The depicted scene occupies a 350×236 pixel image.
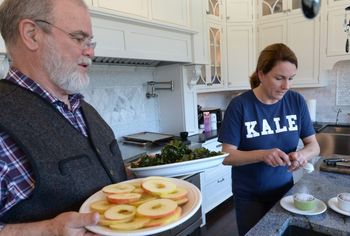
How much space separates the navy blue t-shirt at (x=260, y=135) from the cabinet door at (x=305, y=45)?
1.96m

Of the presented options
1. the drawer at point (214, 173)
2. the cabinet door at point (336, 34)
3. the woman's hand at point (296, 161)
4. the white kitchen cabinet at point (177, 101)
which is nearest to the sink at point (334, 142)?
the cabinet door at point (336, 34)

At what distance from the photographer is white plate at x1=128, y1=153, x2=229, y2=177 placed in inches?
39.1

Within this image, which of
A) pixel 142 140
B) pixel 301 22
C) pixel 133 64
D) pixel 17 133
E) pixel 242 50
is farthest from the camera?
pixel 242 50

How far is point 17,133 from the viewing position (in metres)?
0.68

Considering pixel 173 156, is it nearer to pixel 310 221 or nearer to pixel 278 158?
pixel 278 158

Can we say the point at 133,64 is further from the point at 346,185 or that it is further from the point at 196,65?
the point at 346,185

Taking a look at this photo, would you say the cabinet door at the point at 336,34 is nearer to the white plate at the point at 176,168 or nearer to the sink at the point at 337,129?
the sink at the point at 337,129

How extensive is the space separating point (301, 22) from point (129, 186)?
3019 mm

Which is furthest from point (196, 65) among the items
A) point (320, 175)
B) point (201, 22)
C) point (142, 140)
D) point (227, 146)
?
point (320, 175)

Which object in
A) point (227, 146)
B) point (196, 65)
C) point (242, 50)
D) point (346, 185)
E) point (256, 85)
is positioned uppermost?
point (242, 50)

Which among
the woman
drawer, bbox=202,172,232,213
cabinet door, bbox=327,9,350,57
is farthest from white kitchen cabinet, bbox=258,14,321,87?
the woman

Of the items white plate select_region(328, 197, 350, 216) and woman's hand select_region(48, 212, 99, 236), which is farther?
white plate select_region(328, 197, 350, 216)

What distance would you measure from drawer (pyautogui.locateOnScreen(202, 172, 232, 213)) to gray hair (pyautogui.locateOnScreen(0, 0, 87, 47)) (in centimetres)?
215

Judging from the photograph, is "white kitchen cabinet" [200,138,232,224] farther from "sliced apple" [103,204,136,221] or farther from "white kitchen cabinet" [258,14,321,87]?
"sliced apple" [103,204,136,221]
